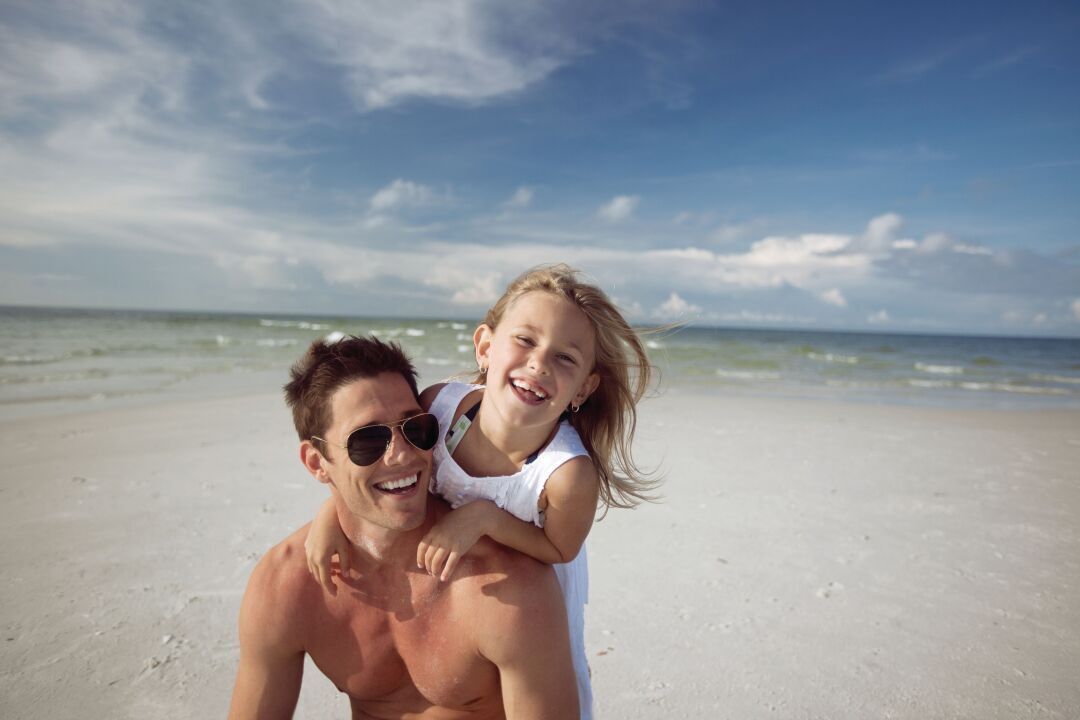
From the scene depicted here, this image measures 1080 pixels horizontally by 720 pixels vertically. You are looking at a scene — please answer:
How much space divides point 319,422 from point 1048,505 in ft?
24.6

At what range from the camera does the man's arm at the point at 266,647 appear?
6.46 feet

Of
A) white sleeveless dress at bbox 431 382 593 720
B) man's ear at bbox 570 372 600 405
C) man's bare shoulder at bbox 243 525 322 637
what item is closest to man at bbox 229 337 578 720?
man's bare shoulder at bbox 243 525 322 637

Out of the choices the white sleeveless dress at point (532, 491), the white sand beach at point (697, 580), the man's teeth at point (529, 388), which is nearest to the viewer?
the white sleeveless dress at point (532, 491)

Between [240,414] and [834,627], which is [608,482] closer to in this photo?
[834,627]

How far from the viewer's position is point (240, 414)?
10.1 metres

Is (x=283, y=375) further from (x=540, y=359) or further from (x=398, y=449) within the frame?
(x=398, y=449)

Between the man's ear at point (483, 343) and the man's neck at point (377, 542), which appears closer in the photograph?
the man's neck at point (377, 542)

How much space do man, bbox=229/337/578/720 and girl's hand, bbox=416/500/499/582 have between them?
8 cm

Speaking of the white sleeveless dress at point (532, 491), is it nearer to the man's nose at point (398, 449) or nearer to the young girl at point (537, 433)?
the young girl at point (537, 433)

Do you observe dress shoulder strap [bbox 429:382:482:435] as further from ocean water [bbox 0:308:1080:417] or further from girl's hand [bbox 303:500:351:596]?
ocean water [bbox 0:308:1080:417]

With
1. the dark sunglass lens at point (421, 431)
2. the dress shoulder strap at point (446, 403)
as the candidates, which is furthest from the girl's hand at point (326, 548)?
the dress shoulder strap at point (446, 403)

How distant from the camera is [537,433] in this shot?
259 centimetres

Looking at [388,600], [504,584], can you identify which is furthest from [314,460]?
[504,584]

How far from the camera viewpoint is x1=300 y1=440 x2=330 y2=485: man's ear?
77.8 inches
